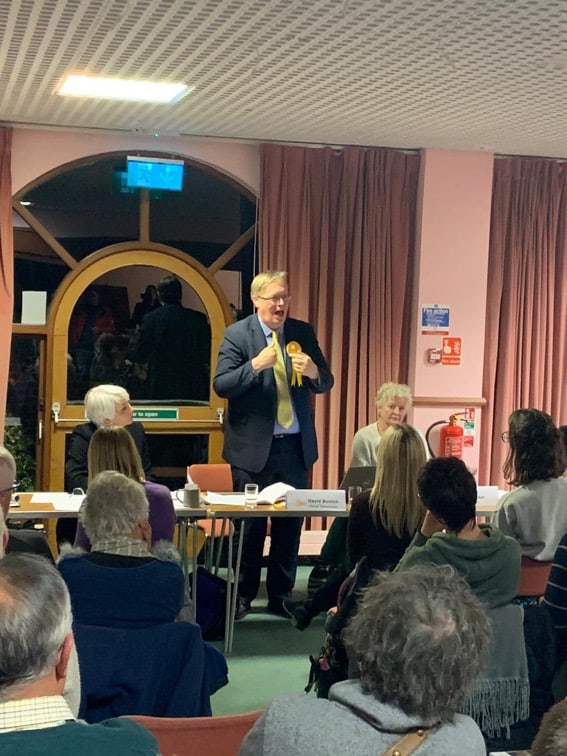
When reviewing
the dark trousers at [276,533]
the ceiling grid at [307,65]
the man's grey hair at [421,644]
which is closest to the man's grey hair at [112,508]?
the man's grey hair at [421,644]

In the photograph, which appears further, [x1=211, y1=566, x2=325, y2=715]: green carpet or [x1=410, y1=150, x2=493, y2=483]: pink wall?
[x1=410, y1=150, x2=493, y2=483]: pink wall

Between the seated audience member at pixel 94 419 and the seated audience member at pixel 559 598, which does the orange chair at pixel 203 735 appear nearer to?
the seated audience member at pixel 559 598

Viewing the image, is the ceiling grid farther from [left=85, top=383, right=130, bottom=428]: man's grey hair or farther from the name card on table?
the name card on table

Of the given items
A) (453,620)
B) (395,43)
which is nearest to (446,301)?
(395,43)

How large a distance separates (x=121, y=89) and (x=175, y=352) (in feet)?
7.27

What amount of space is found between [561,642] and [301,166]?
13.3ft

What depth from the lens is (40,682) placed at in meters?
1.58

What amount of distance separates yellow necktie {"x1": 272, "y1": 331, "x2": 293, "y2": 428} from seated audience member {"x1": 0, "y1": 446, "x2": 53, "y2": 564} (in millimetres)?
1783

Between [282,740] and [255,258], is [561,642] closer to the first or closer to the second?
[282,740]

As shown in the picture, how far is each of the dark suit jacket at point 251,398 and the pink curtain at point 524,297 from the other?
1.94m

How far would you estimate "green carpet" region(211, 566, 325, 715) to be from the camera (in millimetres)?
4176

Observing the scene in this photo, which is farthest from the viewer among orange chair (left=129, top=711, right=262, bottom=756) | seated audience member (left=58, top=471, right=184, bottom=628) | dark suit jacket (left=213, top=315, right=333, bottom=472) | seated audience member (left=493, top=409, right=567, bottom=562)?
dark suit jacket (left=213, top=315, right=333, bottom=472)

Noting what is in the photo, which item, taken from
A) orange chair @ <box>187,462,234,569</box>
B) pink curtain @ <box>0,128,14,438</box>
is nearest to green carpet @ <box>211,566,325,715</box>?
orange chair @ <box>187,462,234,569</box>

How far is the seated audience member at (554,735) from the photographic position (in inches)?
50.3
